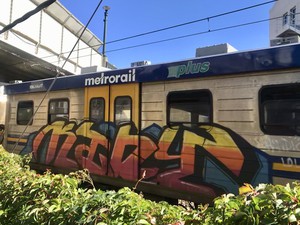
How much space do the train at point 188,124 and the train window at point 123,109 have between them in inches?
0.8

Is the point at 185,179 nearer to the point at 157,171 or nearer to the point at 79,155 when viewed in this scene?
the point at 157,171

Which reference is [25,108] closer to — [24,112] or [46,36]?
[24,112]

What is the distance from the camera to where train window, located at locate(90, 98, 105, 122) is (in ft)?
24.2

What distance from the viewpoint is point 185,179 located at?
231 inches

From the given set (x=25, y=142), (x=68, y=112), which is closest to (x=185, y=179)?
(x=68, y=112)

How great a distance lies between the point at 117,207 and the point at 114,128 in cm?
466

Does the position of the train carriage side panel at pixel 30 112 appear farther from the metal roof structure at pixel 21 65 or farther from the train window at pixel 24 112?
the metal roof structure at pixel 21 65

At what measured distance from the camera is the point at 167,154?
6117mm

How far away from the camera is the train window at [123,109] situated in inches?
268

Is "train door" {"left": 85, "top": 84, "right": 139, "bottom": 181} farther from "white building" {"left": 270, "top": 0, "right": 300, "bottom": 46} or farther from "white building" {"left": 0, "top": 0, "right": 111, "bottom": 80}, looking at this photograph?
"white building" {"left": 270, "top": 0, "right": 300, "bottom": 46}

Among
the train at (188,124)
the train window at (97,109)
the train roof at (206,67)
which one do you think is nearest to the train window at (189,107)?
the train at (188,124)

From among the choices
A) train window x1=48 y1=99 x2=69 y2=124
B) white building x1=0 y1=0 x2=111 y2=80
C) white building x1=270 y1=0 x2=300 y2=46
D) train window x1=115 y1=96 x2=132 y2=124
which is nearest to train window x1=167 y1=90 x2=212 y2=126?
train window x1=115 y1=96 x2=132 y2=124

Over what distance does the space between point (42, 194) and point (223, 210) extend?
6.01 ft

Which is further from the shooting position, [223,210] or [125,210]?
[125,210]
